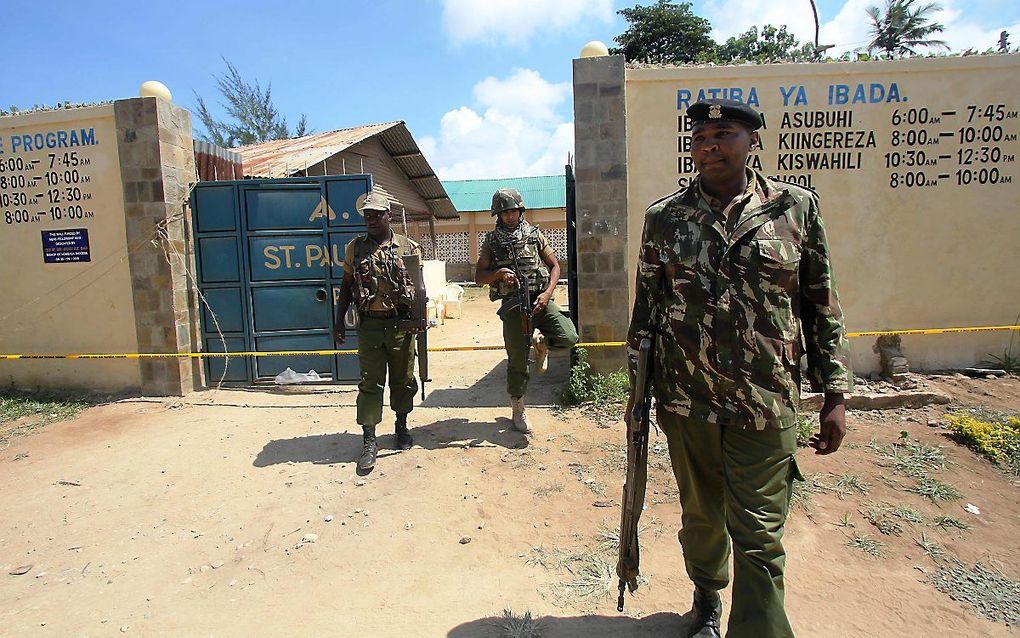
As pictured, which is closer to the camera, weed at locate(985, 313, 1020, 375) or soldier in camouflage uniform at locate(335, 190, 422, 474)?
soldier in camouflage uniform at locate(335, 190, 422, 474)

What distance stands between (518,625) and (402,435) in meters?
2.25

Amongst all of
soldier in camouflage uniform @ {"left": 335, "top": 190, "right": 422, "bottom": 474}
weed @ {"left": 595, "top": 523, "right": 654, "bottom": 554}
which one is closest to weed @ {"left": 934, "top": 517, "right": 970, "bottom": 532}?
weed @ {"left": 595, "top": 523, "right": 654, "bottom": 554}

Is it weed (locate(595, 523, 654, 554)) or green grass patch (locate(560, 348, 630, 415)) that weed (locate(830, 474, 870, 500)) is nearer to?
weed (locate(595, 523, 654, 554))

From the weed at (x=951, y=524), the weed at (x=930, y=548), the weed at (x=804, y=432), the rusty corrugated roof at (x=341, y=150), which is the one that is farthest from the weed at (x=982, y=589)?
the rusty corrugated roof at (x=341, y=150)

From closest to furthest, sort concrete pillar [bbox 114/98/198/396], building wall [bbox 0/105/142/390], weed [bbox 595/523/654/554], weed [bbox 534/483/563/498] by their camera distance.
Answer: weed [bbox 595/523/654/554] → weed [bbox 534/483/563/498] → concrete pillar [bbox 114/98/198/396] → building wall [bbox 0/105/142/390]

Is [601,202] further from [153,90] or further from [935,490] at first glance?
[153,90]

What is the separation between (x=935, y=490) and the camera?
3.62 meters

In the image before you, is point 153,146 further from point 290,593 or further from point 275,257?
point 290,593

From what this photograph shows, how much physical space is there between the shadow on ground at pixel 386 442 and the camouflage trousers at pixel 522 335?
41cm

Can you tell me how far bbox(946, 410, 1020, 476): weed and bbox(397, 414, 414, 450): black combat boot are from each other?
4.07 m

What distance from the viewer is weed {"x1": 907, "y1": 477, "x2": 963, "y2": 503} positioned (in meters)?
3.55

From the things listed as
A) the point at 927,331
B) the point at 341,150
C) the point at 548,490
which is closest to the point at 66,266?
the point at 341,150

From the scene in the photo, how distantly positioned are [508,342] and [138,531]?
267cm

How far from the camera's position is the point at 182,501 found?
150 inches
